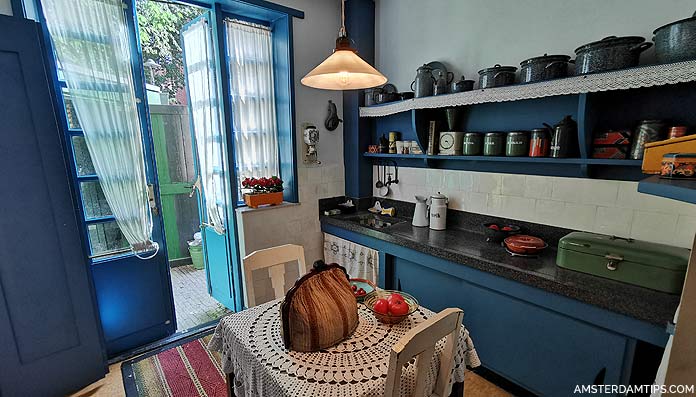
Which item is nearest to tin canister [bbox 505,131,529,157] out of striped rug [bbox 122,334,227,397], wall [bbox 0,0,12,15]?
striped rug [bbox 122,334,227,397]

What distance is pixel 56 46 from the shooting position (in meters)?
1.73

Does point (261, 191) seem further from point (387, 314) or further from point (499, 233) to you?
point (499, 233)

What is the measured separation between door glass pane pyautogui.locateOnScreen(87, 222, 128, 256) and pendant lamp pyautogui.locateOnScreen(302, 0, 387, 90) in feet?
5.50

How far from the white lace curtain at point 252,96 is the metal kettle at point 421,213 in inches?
50.4

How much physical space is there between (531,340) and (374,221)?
54.6 inches

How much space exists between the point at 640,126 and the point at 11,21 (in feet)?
9.94

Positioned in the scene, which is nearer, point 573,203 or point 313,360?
point 313,360

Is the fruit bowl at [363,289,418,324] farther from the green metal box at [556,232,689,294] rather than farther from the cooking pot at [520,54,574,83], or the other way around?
the cooking pot at [520,54,574,83]

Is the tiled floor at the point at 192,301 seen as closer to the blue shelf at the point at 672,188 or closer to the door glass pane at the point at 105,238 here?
the door glass pane at the point at 105,238

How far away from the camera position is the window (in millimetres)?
2406

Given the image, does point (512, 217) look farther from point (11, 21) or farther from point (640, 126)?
Result: point (11, 21)

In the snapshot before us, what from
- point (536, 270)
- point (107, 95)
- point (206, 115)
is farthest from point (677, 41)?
point (107, 95)

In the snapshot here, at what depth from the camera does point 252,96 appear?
2506 millimetres

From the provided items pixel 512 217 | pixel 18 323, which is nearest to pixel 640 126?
pixel 512 217
